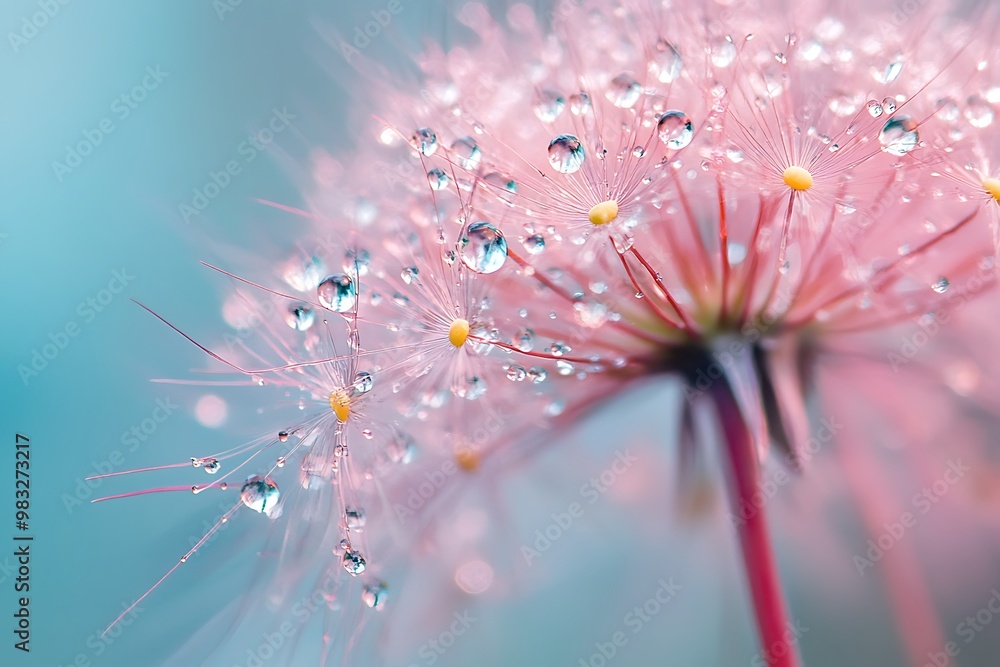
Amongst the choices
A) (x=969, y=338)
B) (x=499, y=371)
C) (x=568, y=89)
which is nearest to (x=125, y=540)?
(x=499, y=371)

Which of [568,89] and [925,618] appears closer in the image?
[568,89]

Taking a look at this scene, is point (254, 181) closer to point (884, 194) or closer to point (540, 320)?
point (540, 320)
